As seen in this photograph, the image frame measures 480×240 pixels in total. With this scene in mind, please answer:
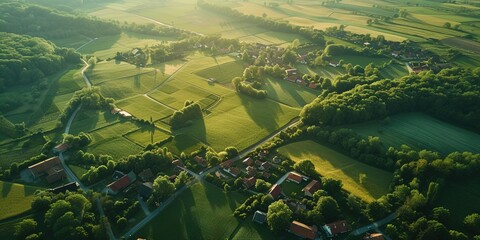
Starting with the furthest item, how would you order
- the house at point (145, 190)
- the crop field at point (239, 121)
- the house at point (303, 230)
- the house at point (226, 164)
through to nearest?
the crop field at point (239, 121)
the house at point (226, 164)
the house at point (145, 190)
the house at point (303, 230)

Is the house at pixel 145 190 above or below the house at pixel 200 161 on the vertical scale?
below

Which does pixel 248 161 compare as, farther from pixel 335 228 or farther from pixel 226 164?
pixel 335 228

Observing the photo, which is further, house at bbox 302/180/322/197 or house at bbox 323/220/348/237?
house at bbox 302/180/322/197

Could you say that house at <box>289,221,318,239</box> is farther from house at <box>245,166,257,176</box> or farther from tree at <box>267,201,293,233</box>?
house at <box>245,166,257,176</box>

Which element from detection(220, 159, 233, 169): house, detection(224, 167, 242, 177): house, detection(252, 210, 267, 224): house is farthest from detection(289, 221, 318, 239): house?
detection(220, 159, 233, 169): house

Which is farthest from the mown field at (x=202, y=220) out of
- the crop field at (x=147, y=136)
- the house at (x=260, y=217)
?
the crop field at (x=147, y=136)

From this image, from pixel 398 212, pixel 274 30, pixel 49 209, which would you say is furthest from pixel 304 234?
pixel 274 30

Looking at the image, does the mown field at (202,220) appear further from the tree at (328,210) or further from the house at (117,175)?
the house at (117,175)
